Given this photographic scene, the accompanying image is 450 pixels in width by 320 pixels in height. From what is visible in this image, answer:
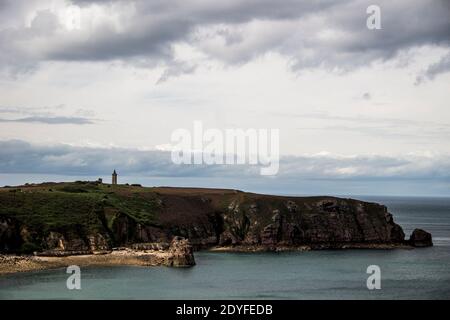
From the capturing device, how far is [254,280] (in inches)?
5128

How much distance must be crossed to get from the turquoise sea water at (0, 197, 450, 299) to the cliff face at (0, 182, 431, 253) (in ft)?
63.3

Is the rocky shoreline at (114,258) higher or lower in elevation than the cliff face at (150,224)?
lower

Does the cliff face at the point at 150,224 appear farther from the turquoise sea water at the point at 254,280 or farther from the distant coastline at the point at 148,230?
the turquoise sea water at the point at 254,280

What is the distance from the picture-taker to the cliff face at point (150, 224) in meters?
158

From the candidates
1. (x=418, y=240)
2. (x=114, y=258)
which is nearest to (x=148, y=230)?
(x=114, y=258)

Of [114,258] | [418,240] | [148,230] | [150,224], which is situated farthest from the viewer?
[418,240]

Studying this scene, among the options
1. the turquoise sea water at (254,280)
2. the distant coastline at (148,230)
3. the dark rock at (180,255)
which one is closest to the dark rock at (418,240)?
the distant coastline at (148,230)

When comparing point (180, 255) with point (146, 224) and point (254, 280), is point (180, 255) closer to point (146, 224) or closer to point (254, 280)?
point (254, 280)

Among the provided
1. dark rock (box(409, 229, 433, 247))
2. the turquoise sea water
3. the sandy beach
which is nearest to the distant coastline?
dark rock (box(409, 229, 433, 247))

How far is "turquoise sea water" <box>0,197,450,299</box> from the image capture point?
372 ft

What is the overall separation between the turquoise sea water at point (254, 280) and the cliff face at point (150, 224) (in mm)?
19285

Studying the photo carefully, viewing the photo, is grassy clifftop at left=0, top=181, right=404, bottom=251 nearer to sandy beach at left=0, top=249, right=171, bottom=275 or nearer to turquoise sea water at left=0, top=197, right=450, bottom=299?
sandy beach at left=0, top=249, right=171, bottom=275

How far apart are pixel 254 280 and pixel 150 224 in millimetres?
56848
